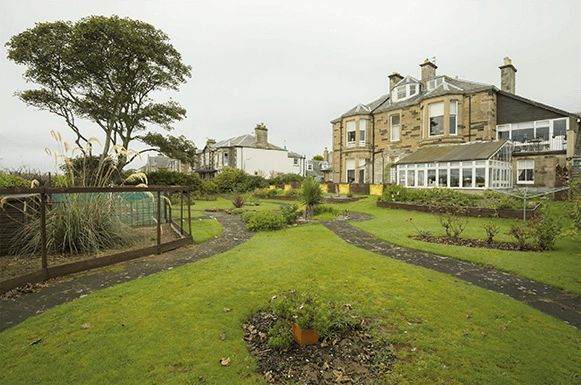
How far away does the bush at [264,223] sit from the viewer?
10898 mm

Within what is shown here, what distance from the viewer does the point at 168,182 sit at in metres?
27.4

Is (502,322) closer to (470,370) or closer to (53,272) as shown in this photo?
(470,370)

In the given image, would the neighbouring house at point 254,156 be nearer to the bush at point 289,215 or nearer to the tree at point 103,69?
the tree at point 103,69

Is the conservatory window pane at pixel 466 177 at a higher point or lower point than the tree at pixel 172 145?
lower

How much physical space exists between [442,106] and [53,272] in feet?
89.5

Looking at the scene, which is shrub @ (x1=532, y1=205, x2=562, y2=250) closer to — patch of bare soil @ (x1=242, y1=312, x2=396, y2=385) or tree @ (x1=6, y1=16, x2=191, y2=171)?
patch of bare soil @ (x1=242, y1=312, x2=396, y2=385)

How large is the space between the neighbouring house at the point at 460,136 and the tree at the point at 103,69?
19.8m

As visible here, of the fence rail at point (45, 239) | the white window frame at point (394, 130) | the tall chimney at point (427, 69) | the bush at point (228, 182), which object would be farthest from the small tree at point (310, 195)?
the tall chimney at point (427, 69)

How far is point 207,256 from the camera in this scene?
7102 millimetres

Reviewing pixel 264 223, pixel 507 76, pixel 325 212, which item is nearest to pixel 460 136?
pixel 507 76

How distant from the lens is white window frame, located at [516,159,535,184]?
19984mm

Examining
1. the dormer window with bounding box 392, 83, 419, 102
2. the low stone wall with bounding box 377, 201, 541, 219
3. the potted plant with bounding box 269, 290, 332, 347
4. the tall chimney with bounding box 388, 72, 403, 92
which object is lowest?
the potted plant with bounding box 269, 290, 332, 347

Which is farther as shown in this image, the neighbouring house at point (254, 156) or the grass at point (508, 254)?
the neighbouring house at point (254, 156)

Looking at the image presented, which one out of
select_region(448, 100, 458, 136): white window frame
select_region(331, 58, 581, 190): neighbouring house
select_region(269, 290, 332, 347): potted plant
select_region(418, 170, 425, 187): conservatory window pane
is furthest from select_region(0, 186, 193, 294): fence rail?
select_region(448, 100, 458, 136): white window frame
